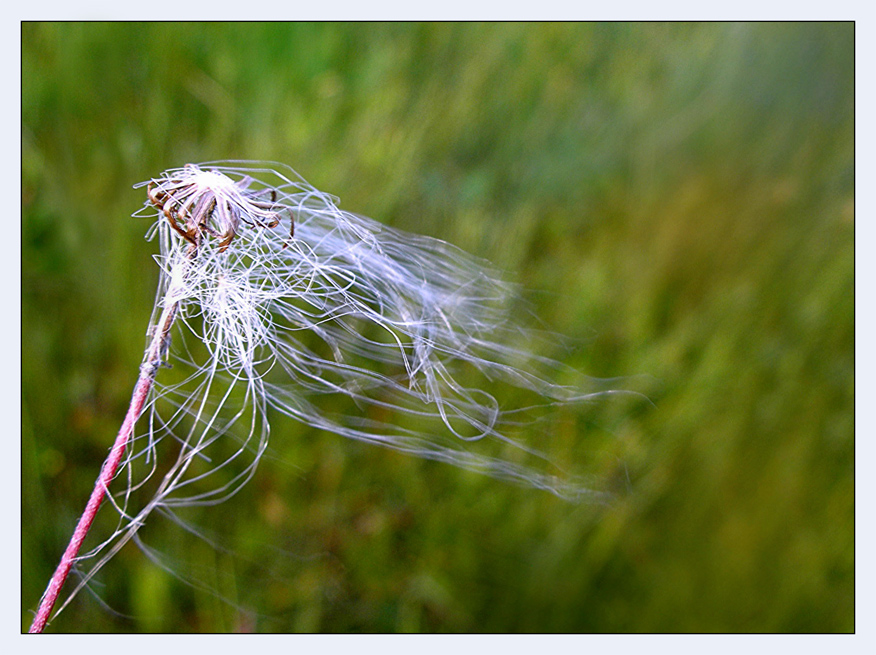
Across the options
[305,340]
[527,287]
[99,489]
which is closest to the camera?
[99,489]

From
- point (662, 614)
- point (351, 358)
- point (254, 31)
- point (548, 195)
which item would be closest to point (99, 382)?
point (351, 358)

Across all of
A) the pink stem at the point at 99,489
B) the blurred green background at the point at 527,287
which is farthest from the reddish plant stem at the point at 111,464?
the blurred green background at the point at 527,287

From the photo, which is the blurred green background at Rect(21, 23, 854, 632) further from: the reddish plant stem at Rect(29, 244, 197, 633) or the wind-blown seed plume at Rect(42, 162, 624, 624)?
the reddish plant stem at Rect(29, 244, 197, 633)

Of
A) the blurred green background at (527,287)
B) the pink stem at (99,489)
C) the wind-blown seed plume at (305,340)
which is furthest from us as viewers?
the blurred green background at (527,287)

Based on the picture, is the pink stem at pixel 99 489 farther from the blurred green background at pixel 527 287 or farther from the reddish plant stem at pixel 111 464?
the blurred green background at pixel 527 287

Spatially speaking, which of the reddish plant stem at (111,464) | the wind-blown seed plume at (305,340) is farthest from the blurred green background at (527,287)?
the reddish plant stem at (111,464)

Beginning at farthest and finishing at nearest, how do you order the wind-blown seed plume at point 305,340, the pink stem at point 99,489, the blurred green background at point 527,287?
the blurred green background at point 527,287, the wind-blown seed plume at point 305,340, the pink stem at point 99,489

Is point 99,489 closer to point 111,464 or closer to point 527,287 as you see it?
point 111,464

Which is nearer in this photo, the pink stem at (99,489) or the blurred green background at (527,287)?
the pink stem at (99,489)

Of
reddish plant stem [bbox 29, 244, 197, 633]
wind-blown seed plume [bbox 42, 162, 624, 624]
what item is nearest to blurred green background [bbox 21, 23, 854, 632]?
wind-blown seed plume [bbox 42, 162, 624, 624]

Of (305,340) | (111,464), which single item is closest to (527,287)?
(305,340)
